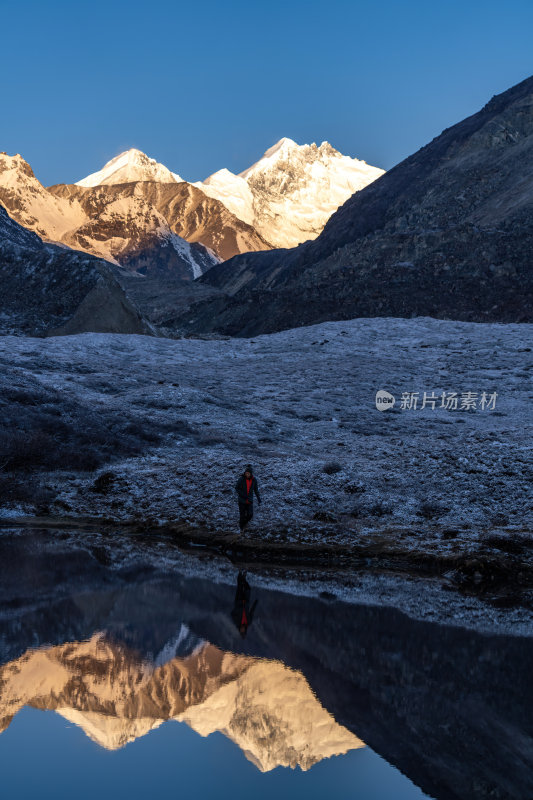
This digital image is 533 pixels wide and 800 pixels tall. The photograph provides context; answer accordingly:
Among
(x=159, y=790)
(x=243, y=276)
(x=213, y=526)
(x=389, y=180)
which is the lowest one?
(x=213, y=526)

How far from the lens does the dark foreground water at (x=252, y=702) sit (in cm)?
704

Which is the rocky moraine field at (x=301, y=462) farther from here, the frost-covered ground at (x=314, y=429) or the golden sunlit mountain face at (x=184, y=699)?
the golden sunlit mountain face at (x=184, y=699)

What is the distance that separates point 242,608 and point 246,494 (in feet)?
23.2

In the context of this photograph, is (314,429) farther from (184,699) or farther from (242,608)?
(184,699)

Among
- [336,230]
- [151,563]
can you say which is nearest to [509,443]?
[151,563]

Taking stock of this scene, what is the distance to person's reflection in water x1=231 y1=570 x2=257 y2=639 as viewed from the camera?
11.8 meters

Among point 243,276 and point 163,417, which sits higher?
point 243,276

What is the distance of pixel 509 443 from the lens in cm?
2431

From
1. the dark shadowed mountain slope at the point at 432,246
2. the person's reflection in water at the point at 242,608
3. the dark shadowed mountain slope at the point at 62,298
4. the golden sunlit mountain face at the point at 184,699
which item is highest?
the dark shadowed mountain slope at the point at 432,246

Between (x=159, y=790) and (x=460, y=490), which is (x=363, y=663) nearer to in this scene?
(x=159, y=790)

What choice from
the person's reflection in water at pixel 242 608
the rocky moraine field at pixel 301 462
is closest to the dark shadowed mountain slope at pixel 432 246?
the rocky moraine field at pixel 301 462

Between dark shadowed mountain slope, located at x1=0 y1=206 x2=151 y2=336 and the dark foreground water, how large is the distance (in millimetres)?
43126

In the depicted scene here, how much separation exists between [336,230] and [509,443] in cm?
10906

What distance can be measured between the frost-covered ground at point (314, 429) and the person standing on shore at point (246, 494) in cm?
49
